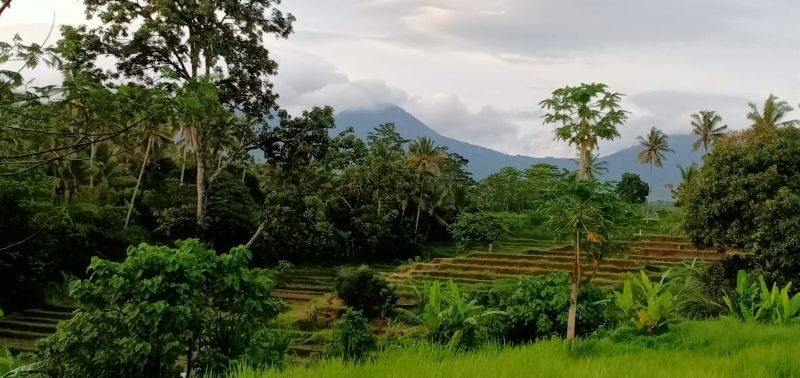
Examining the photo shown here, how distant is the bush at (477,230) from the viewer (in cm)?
3522

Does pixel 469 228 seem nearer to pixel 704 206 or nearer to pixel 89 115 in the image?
pixel 704 206

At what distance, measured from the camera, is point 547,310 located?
8359mm

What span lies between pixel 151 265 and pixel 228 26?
11711 millimetres

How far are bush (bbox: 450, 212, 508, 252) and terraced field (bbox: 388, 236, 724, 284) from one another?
12.0 feet

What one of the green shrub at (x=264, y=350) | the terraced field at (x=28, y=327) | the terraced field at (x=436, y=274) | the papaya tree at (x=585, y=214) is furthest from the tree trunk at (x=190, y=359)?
the terraced field at (x=436, y=274)

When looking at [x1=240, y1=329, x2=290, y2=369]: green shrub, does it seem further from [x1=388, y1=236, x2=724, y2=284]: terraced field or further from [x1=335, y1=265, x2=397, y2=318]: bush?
[x1=388, y1=236, x2=724, y2=284]: terraced field

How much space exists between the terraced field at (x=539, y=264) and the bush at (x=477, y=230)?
366 centimetres

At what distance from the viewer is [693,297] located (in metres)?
10.3

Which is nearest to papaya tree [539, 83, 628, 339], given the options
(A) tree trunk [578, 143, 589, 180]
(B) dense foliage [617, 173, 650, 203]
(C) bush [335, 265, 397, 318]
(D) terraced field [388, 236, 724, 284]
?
(A) tree trunk [578, 143, 589, 180]

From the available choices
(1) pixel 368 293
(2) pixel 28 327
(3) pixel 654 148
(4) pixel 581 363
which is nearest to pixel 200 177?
(2) pixel 28 327

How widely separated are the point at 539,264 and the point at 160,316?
25.6 meters

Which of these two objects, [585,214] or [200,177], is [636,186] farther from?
[585,214]

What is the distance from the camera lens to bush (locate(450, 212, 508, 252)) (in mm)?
35219

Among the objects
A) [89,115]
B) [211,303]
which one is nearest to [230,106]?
[211,303]
